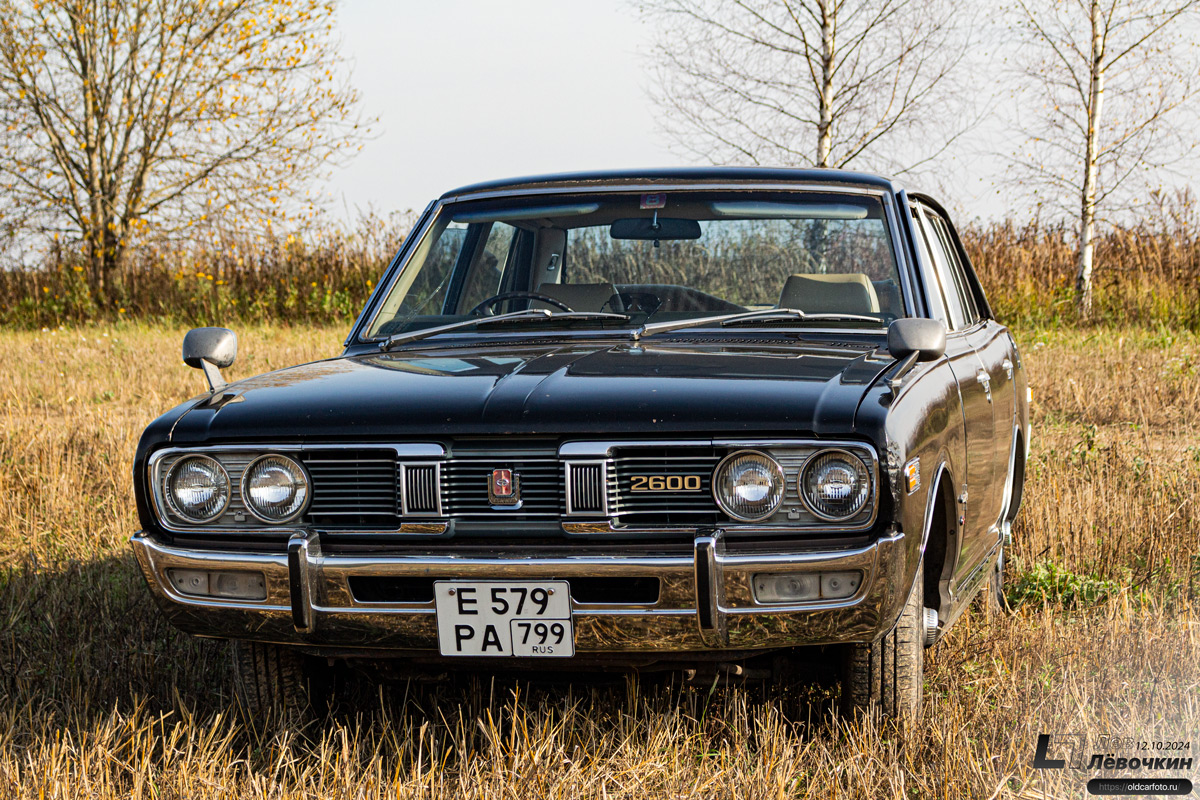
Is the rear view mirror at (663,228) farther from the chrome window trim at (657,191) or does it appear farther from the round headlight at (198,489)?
the round headlight at (198,489)

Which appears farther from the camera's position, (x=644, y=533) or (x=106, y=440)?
(x=106, y=440)

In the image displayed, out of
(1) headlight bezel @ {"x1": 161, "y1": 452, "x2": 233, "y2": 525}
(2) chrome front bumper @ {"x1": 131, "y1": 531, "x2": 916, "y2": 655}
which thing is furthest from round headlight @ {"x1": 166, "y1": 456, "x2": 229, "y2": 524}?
(2) chrome front bumper @ {"x1": 131, "y1": 531, "x2": 916, "y2": 655}

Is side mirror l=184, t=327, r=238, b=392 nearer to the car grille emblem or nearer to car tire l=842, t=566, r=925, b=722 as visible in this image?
the car grille emblem

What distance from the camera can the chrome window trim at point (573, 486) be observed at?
2.62 m

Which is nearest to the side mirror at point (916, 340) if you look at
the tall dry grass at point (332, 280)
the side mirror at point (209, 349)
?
the side mirror at point (209, 349)

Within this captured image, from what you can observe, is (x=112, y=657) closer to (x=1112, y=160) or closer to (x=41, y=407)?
(x=41, y=407)

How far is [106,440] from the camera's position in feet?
23.9

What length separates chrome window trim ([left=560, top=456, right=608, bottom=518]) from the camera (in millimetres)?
2621

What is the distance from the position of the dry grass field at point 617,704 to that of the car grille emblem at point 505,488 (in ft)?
1.74

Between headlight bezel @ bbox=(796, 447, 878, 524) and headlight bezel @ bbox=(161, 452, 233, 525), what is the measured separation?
134 cm

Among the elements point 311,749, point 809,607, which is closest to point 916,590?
point 809,607

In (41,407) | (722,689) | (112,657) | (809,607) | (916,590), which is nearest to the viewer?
(809,607)

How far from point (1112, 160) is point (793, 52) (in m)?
Result: 4.75

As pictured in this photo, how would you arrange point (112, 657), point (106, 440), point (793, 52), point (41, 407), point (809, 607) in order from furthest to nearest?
point (793, 52) < point (41, 407) < point (106, 440) < point (112, 657) < point (809, 607)
